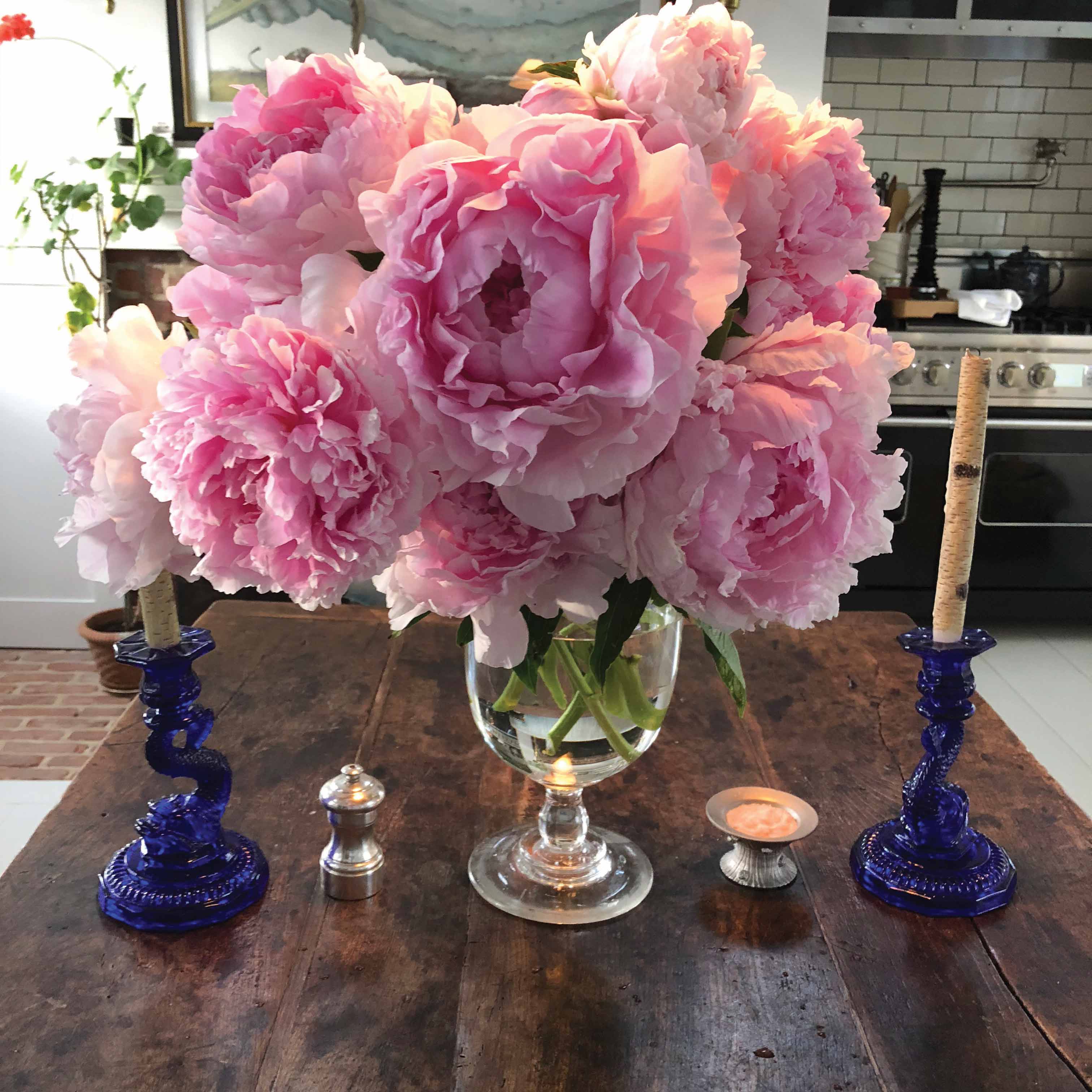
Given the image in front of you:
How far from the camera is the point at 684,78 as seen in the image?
62 cm

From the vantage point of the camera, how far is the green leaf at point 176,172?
3195 mm

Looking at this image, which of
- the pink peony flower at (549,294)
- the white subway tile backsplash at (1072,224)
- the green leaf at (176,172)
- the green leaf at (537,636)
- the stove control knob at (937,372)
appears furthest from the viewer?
the white subway tile backsplash at (1072,224)

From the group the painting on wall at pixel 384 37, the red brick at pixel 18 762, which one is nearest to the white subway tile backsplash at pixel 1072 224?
the painting on wall at pixel 384 37

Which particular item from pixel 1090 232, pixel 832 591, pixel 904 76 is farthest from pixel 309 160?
pixel 1090 232

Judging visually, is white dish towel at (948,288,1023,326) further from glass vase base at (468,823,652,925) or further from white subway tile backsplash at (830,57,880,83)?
glass vase base at (468,823,652,925)

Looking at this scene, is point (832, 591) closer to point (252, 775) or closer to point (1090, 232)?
point (252, 775)

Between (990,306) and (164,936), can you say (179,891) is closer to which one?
(164,936)

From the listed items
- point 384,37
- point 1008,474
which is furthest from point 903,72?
Answer: point 384,37

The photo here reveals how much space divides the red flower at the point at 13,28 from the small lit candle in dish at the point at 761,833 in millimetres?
3149

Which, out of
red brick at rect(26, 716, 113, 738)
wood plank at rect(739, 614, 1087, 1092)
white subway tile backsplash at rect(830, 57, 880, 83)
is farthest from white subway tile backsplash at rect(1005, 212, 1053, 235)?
red brick at rect(26, 716, 113, 738)

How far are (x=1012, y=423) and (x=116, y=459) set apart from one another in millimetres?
3427

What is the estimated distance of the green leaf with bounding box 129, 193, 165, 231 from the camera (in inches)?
124

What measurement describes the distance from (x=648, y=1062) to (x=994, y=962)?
320mm

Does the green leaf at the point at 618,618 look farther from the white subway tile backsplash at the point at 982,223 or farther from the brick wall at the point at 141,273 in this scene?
the white subway tile backsplash at the point at 982,223
